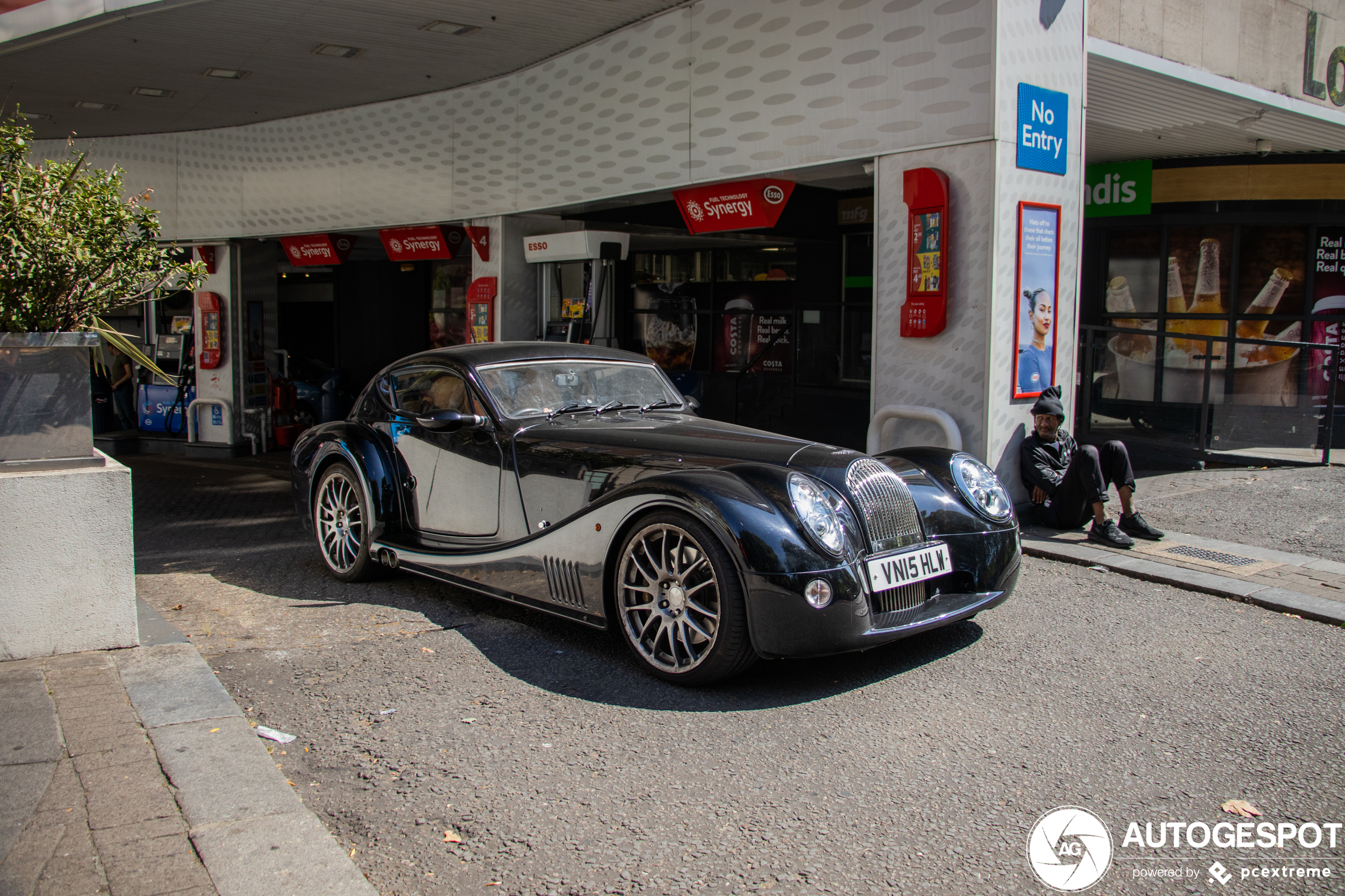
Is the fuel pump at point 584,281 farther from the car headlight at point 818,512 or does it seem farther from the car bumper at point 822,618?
the car bumper at point 822,618

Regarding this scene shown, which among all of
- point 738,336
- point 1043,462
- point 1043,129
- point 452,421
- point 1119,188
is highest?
point 1119,188

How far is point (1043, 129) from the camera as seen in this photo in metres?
7.38

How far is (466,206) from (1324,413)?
32.3 ft

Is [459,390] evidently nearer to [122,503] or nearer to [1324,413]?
[122,503]

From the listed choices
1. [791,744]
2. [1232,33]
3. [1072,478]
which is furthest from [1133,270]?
[791,744]

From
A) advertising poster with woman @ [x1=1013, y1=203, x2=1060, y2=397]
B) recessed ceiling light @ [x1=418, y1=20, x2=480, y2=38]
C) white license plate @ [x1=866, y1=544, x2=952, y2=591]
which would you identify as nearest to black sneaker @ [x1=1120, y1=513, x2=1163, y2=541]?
advertising poster with woman @ [x1=1013, y1=203, x2=1060, y2=397]

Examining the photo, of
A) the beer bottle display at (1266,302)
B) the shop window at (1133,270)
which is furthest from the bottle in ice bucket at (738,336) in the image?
the beer bottle display at (1266,302)

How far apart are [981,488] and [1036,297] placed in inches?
131

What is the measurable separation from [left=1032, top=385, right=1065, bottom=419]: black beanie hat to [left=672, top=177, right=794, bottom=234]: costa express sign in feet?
9.58

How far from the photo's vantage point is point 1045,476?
7.13 metres

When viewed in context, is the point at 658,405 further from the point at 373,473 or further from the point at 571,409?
the point at 373,473

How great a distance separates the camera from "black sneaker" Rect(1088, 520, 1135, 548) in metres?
6.64

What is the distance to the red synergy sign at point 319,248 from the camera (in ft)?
45.7

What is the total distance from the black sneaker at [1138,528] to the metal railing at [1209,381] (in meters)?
3.40
